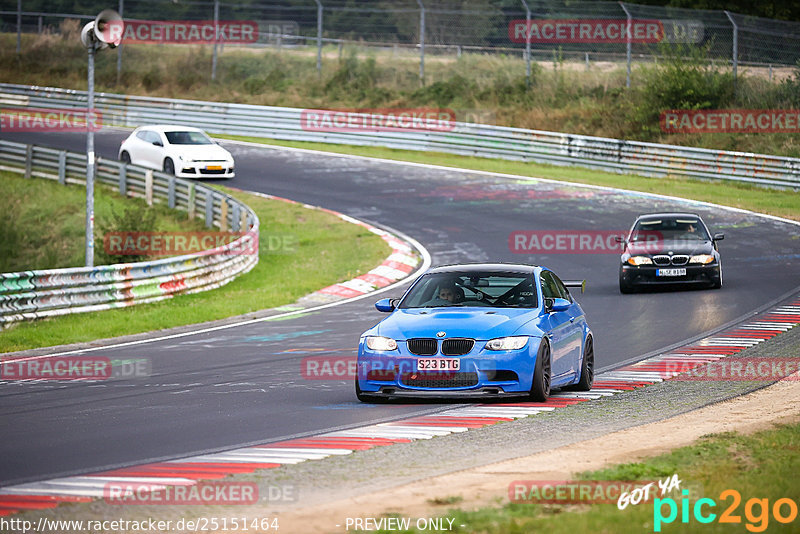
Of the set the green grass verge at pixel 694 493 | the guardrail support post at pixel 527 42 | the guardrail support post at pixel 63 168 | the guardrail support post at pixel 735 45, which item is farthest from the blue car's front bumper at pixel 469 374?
the guardrail support post at pixel 527 42

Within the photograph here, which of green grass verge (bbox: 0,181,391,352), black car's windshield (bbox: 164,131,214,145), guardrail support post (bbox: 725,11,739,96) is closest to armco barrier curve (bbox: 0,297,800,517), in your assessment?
green grass verge (bbox: 0,181,391,352)

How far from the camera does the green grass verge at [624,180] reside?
33875mm

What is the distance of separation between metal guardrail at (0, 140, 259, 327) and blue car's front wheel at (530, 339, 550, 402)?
9.46 metres

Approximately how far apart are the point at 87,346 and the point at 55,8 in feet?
118

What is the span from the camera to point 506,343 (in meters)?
11.5

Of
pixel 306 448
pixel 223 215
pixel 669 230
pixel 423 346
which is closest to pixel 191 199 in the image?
pixel 223 215

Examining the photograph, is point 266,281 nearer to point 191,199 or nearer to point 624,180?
point 191,199

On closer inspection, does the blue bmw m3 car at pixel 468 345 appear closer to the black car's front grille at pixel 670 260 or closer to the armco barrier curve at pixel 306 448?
the armco barrier curve at pixel 306 448

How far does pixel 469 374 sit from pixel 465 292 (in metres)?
1.46

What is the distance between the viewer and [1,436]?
33.6 feet

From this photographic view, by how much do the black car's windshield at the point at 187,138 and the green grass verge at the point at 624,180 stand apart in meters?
6.62

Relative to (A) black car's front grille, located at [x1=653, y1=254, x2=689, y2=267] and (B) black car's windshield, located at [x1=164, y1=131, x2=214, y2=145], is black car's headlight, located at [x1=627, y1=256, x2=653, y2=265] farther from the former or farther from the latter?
(B) black car's windshield, located at [x1=164, y1=131, x2=214, y2=145]

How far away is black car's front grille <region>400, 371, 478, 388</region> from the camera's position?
11484 mm

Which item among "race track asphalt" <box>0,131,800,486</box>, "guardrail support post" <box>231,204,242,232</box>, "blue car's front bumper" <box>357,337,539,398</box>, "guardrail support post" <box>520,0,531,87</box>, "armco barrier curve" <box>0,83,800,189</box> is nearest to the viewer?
"race track asphalt" <box>0,131,800,486</box>
